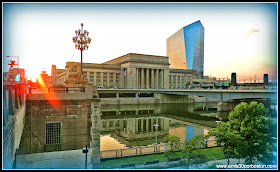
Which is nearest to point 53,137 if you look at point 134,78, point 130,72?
point 130,72

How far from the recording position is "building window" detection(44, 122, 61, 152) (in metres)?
14.7

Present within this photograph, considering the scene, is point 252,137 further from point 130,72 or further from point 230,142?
point 130,72

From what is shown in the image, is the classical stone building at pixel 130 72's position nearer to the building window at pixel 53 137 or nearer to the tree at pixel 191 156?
the tree at pixel 191 156

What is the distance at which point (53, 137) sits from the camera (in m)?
14.9

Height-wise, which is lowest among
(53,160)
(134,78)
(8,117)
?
(53,160)

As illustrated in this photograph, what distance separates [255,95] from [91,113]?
168ft

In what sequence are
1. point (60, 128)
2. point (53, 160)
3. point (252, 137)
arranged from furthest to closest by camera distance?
point (252, 137) → point (60, 128) → point (53, 160)

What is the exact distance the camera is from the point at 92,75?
406 ft

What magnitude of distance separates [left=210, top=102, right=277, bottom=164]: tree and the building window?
14017mm

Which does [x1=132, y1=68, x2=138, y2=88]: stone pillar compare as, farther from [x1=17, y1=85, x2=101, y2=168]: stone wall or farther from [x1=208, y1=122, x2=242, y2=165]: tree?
[x1=17, y1=85, x2=101, y2=168]: stone wall

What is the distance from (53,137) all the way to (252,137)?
1726cm

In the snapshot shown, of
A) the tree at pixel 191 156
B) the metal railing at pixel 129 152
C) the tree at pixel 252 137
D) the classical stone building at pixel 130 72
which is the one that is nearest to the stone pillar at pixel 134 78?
the classical stone building at pixel 130 72

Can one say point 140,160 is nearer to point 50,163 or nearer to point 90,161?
point 90,161

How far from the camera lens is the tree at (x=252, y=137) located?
55.6 feet
